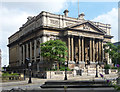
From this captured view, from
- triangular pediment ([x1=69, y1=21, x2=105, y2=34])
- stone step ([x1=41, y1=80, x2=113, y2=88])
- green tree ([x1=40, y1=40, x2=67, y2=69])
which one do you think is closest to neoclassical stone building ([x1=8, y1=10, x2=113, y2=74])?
triangular pediment ([x1=69, y1=21, x2=105, y2=34])

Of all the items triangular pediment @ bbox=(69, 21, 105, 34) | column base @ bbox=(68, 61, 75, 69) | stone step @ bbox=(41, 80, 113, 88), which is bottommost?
column base @ bbox=(68, 61, 75, 69)

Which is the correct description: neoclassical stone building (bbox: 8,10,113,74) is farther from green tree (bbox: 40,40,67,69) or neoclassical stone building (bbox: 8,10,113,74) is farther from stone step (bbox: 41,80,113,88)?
stone step (bbox: 41,80,113,88)

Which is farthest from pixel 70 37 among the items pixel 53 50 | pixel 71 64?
pixel 53 50

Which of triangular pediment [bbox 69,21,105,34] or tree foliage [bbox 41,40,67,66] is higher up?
triangular pediment [bbox 69,21,105,34]

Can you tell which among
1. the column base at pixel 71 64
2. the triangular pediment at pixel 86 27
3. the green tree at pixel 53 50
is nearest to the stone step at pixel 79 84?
the green tree at pixel 53 50

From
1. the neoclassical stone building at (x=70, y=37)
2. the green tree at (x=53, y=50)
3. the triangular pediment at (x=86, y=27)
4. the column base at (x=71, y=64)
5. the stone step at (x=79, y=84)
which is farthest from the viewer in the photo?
the triangular pediment at (x=86, y=27)

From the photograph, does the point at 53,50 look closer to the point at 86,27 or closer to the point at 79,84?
the point at 86,27

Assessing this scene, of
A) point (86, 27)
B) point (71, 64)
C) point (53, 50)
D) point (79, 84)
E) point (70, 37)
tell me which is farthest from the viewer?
point (86, 27)

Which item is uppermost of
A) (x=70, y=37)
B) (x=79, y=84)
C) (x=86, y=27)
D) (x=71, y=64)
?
(x=86, y=27)

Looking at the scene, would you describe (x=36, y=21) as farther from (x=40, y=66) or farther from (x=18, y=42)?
(x=18, y=42)

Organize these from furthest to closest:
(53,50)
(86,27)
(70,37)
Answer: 1. (86,27)
2. (70,37)
3. (53,50)

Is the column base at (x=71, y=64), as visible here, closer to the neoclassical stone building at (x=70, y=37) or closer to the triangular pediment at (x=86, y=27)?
the neoclassical stone building at (x=70, y=37)

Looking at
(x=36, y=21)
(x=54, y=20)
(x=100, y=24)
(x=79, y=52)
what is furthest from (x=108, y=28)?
(x=36, y=21)

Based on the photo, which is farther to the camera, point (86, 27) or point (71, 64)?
point (86, 27)
